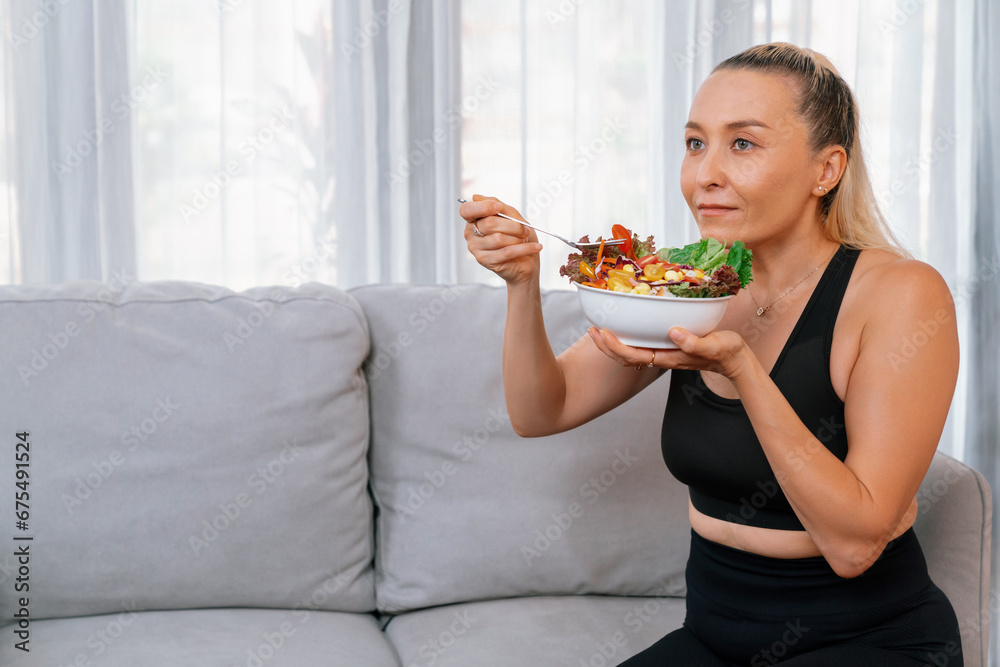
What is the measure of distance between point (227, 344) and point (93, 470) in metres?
0.33

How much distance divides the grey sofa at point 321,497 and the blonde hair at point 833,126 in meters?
0.48

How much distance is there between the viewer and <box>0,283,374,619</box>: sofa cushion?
1502mm

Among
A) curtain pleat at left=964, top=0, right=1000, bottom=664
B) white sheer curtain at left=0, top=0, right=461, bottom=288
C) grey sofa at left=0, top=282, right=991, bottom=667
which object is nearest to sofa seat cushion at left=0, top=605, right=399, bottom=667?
grey sofa at left=0, top=282, right=991, bottom=667

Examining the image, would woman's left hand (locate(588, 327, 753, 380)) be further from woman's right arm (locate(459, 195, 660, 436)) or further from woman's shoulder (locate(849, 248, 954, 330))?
woman's shoulder (locate(849, 248, 954, 330))

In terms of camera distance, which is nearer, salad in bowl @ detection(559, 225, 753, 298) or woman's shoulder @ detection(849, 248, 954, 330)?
salad in bowl @ detection(559, 225, 753, 298)

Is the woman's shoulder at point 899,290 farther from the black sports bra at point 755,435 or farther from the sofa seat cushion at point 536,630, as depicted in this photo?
the sofa seat cushion at point 536,630

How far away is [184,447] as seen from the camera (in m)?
1.55

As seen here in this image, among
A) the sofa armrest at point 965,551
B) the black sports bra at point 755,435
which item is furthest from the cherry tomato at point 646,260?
the sofa armrest at point 965,551

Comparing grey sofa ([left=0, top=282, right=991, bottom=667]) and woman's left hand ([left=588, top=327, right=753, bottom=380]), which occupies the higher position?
woman's left hand ([left=588, top=327, right=753, bottom=380])

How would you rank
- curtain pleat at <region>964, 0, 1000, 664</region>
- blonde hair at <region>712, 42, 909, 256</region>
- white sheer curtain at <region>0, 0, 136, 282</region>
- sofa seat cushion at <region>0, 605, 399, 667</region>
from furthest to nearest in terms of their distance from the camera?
curtain pleat at <region>964, 0, 1000, 664</region> → white sheer curtain at <region>0, 0, 136, 282</region> → sofa seat cushion at <region>0, 605, 399, 667</region> → blonde hair at <region>712, 42, 909, 256</region>

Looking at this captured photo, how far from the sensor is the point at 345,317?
5.51 feet

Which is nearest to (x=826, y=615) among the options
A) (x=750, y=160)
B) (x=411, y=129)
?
(x=750, y=160)

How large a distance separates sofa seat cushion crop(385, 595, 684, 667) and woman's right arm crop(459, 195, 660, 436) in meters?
0.40

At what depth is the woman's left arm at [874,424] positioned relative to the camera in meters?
1.02
